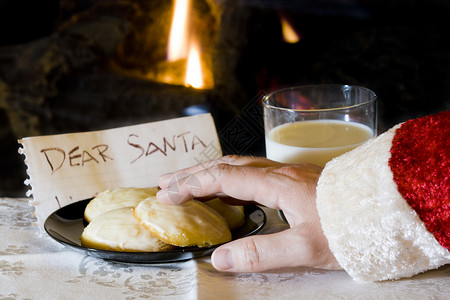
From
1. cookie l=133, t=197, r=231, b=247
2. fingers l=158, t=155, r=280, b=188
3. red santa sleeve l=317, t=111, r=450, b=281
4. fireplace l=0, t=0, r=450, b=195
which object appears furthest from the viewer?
fireplace l=0, t=0, r=450, b=195

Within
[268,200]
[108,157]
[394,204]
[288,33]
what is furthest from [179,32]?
[394,204]

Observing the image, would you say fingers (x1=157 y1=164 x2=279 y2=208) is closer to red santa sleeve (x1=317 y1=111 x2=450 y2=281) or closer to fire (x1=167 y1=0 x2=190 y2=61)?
red santa sleeve (x1=317 y1=111 x2=450 y2=281)

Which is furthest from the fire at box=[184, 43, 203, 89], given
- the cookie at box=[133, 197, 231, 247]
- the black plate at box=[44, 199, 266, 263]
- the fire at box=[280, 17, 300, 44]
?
the cookie at box=[133, 197, 231, 247]

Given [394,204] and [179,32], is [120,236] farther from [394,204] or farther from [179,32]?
[179,32]

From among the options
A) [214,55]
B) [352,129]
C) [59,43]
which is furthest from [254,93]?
[352,129]

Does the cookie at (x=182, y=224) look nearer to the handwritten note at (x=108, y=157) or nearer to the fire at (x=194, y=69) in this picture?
the handwritten note at (x=108, y=157)
